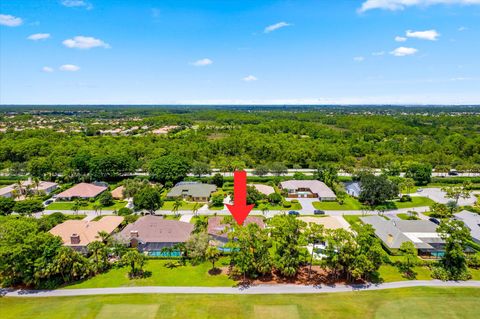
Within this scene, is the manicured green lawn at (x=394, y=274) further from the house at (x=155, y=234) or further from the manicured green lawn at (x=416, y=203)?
the house at (x=155, y=234)

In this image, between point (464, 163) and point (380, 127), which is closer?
point (464, 163)

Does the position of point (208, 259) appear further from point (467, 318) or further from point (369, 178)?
point (369, 178)

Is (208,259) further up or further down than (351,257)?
further down

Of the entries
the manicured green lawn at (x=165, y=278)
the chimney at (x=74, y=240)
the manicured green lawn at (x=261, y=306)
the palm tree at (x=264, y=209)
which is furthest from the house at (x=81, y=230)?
the palm tree at (x=264, y=209)

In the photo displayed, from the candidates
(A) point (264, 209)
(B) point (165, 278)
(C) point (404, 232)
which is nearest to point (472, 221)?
(C) point (404, 232)

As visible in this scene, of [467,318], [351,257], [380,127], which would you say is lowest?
[467,318]

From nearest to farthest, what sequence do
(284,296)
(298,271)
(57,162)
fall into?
(284,296), (298,271), (57,162)

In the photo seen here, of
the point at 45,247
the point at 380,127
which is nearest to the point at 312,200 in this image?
the point at 45,247

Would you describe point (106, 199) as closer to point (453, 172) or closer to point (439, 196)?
point (439, 196)
